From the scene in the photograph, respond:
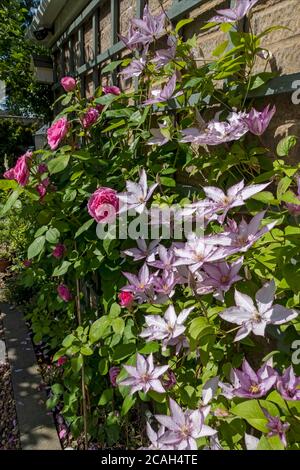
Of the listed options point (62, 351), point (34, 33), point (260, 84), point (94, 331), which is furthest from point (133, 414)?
point (34, 33)

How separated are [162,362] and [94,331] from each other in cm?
44

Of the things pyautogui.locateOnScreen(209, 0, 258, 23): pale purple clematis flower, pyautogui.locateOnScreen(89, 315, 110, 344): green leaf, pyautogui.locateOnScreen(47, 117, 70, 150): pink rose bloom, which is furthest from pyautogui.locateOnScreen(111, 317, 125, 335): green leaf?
pyautogui.locateOnScreen(209, 0, 258, 23): pale purple clematis flower

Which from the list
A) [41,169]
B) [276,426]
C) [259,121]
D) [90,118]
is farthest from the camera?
[90,118]

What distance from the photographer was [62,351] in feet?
5.31

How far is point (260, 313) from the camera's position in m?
0.80

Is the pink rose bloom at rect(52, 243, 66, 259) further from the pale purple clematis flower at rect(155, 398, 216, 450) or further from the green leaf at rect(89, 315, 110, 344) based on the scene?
the pale purple clematis flower at rect(155, 398, 216, 450)

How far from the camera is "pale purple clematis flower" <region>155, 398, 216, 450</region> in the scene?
864mm

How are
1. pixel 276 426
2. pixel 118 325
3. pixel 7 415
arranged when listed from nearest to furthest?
pixel 276 426 → pixel 118 325 → pixel 7 415

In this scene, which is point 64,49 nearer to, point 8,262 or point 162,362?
point 8,262

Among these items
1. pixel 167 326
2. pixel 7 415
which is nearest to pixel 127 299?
pixel 167 326

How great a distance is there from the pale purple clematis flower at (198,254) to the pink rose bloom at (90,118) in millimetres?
1069

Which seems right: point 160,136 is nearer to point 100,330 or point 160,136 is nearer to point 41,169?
point 41,169

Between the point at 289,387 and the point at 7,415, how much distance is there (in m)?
2.13

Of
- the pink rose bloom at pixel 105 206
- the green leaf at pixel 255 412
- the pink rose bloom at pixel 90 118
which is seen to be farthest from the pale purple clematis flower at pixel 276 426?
the pink rose bloom at pixel 90 118
